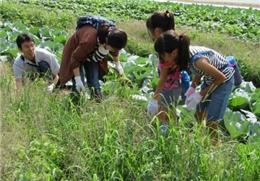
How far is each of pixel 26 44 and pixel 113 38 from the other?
124 cm

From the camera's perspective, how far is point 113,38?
16.1ft

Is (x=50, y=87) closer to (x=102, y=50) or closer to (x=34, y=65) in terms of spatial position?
(x=34, y=65)

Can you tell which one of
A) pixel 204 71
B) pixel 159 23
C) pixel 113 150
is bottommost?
pixel 113 150

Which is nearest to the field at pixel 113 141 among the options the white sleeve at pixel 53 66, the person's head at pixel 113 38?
the white sleeve at pixel 53 66

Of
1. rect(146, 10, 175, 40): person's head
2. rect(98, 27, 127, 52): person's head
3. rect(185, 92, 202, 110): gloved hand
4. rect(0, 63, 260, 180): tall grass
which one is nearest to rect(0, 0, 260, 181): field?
rect(0, 63, 260, 180): tall grass

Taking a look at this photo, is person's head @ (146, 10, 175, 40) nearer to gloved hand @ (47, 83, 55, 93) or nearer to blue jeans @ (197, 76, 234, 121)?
blue jeans @ (197, 76, 234, 121)

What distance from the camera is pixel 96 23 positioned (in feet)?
17.4

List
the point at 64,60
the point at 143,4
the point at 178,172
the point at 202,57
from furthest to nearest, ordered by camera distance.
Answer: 1. the point at 143,4
2. the point at 64,60
3. the point at 202,57
4. the point at 178,172

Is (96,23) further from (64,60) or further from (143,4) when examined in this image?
(143,4)

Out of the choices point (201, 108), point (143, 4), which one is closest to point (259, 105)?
point (201, 108)

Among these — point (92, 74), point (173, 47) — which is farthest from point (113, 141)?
point (92, 74)

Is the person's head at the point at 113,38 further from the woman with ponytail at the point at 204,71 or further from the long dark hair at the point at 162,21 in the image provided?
the woman with ponytail at the point at 204,71

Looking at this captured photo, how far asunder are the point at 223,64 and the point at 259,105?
143 centimetres

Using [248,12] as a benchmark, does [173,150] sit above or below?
above
